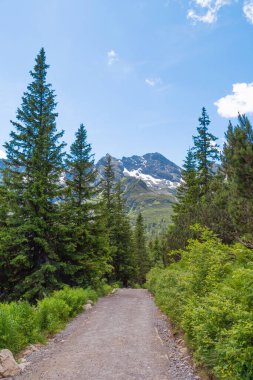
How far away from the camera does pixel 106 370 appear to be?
22.3ft

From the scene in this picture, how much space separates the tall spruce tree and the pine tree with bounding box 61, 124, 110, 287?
981mm

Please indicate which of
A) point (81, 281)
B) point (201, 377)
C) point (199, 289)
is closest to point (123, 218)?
point (81, 281)

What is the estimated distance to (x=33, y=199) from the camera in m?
17.9

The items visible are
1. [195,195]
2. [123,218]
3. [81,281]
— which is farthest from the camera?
[123,218]

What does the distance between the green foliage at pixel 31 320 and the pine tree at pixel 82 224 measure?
18.4ft

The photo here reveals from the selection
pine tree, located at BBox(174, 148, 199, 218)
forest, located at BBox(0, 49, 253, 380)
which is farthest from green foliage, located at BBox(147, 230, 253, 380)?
pine tree, located at BBox(174, 148, 199, 218)

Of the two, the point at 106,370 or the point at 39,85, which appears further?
the point at 39,85

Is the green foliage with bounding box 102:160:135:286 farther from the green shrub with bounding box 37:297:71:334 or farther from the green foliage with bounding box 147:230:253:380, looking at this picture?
the green foliage with bounding box 147:230:253:380

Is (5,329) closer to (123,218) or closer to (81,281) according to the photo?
(81,281)

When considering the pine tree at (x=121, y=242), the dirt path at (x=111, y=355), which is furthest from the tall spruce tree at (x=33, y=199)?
the pine tree at (x=121, y=242)

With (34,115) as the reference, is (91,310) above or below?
below

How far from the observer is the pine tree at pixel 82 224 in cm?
2000

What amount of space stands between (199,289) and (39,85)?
58.9 ft

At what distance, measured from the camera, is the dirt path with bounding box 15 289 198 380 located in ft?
21.7
